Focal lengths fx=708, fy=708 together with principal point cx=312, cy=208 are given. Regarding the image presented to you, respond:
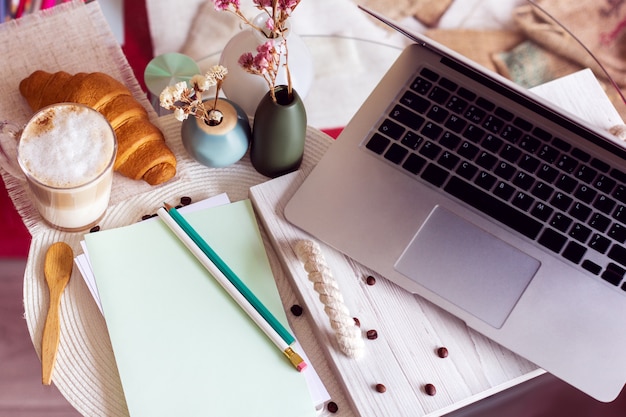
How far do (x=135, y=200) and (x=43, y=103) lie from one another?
158 millimetres

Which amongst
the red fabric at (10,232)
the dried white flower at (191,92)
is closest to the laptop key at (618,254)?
the dried white flower at (191,92)

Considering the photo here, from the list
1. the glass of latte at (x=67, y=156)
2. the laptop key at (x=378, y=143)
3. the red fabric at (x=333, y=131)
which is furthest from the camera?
the red fabric at (x=333, y=131)

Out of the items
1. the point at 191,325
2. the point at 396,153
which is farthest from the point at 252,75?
the point at 191,325

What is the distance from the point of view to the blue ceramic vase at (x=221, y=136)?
2.52 ft

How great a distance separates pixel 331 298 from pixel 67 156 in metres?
0.30

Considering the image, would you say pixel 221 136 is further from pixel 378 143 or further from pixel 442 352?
pixel 442 352

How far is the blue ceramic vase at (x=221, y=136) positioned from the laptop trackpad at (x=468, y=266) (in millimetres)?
221

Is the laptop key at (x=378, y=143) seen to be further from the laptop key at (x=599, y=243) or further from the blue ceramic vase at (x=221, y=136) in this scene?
the laptop key at (x=599, y=243)

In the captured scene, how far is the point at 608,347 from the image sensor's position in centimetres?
75

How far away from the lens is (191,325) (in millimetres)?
738

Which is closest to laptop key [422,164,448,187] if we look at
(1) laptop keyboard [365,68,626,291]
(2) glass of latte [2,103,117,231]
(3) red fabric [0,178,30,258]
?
(1) laptop keyboard [365,68,626,291]

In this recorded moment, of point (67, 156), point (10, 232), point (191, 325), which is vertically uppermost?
point (67, 156)

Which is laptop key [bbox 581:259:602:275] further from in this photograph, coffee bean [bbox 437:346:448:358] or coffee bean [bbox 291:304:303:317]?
coffee bean [bbox 291:304:303:317]

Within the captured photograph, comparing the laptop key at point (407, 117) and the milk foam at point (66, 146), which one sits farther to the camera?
the laptop key at point (407, 117)
